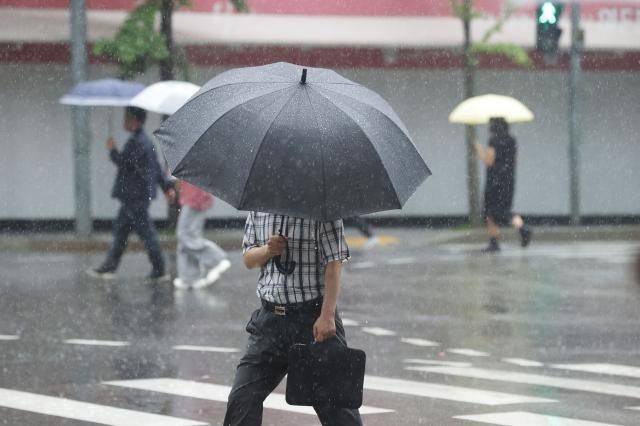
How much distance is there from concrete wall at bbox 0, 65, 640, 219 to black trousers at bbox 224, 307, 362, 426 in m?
18.0

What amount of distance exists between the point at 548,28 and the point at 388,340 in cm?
1151

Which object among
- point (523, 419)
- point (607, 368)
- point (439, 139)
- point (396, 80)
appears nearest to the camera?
point (523, 419)

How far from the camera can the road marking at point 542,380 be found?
348 inches

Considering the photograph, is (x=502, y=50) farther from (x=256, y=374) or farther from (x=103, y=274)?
(x=256, y=374)

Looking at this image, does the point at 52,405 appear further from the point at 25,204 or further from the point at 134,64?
the point at 25,204

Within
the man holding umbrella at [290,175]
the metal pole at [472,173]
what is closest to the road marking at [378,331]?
the man holding umbrella at [290,175]

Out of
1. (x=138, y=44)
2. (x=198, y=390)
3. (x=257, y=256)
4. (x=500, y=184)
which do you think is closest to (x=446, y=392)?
(x=198, y=390)

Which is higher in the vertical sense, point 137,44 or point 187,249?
point 137,44

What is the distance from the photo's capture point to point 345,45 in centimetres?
2356

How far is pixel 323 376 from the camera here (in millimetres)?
5664

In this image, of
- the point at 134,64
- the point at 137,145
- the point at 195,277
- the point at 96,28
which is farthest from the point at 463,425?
the point at 96,28

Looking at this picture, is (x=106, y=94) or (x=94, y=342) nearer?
(x=94, y=342)

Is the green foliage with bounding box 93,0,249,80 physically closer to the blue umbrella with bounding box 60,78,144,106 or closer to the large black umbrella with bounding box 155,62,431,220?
the blue umbrella with bounding box 60,78,144,106

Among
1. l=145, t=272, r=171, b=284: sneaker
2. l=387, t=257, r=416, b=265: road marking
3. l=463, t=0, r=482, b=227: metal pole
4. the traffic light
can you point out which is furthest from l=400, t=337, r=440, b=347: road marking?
l=463, t=0, r=482, b=227: metal pole
